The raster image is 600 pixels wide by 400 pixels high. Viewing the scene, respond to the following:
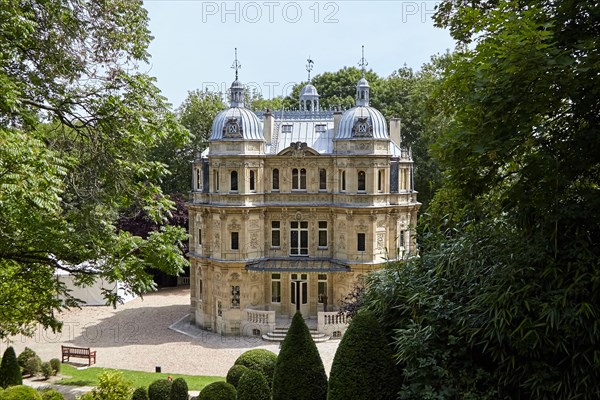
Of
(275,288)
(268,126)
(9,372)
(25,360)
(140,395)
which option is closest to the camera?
(140,395)

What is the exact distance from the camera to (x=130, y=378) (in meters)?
22.4

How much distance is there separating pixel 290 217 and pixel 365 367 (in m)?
21.0

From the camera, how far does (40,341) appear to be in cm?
2950

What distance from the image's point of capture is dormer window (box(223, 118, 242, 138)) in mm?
29812

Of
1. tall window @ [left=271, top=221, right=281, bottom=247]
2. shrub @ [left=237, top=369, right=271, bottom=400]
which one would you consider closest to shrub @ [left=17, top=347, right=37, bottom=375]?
shrub @ [left=237, top=369, right=271, bottom=400]

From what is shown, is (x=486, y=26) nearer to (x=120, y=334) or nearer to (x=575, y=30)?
(x=575, y=30)

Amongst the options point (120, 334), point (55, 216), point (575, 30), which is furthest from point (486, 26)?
point (120, 334)

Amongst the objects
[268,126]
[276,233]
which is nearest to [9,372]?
[276,233]

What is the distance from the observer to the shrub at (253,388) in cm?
1536

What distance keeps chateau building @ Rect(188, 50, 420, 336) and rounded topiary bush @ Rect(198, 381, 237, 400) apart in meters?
12.5

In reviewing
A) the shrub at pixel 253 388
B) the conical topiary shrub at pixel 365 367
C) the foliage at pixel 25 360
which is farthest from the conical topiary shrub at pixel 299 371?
the foliage at pixel 25 360

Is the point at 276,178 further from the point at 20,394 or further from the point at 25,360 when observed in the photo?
the point at 20,394

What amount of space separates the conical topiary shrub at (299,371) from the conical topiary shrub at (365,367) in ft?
6.81

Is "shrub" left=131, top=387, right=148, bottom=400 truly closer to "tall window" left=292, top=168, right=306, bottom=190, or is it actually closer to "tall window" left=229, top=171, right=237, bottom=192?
"tall window" left=229, top=171, right=237, bottom=192
